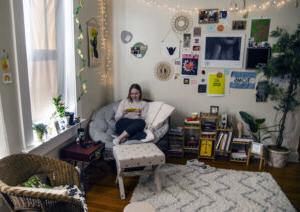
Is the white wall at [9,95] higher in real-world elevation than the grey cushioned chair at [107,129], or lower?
higher

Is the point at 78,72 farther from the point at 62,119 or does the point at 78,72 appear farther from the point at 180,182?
the point at 180,182

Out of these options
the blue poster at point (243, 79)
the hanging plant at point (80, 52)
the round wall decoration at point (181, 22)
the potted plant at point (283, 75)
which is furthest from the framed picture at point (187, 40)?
the hanging plant at point (80, 52)

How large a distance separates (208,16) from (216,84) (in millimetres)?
966

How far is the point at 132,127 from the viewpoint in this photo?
3.18m

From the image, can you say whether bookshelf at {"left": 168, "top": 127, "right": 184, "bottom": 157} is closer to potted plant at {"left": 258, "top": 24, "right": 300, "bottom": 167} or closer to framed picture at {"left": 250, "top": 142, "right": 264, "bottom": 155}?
framed picture at {"left": 250, "top": 142, "right": 264, "bottom": 155}

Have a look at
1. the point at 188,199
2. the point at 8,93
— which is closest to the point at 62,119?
the point at 8,93

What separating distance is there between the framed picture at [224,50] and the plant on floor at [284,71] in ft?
1.21

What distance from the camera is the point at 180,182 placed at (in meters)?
2.89

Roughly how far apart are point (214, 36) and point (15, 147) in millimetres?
2825

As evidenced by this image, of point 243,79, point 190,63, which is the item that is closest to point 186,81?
point 190,63

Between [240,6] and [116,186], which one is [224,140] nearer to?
[116,186]

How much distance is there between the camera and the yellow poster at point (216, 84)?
363 centimetres

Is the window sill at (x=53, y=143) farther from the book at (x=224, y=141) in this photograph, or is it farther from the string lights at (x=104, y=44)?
the book at (x=224, y=141)

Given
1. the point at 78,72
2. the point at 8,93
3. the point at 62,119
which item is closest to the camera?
the point at 8,93
